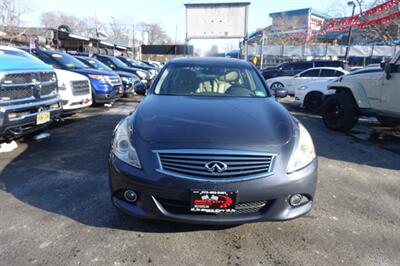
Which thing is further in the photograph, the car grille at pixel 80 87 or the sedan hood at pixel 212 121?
the car grille at pixel 80 87

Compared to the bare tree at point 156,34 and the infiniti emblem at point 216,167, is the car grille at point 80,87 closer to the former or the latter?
the infiniti emblem at point 216,167

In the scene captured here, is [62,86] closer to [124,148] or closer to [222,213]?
[124,148]

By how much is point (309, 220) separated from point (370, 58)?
35629 millimetres

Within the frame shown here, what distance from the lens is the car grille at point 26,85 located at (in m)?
4.33

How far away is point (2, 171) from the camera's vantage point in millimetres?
4047

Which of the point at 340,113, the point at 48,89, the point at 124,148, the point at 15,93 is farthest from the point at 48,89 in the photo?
the point at 340,113

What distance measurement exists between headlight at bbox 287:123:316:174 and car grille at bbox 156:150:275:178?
0.21 meters

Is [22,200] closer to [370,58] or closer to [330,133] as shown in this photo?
[330,133]

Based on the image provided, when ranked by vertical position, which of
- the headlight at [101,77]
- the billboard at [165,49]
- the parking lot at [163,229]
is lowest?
the parking lot at [163,229]

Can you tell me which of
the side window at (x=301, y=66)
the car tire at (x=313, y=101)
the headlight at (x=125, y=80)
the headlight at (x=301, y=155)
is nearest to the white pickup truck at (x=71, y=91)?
the headlight at (x=125, y=80)

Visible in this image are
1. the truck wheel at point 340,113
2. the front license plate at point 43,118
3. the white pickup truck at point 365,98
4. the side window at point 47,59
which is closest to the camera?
the front license plate at point 43,118

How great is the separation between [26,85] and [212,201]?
3712 mm

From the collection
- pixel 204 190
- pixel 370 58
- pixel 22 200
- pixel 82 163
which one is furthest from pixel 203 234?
pixel 370 58

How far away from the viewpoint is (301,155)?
2.63 meters
